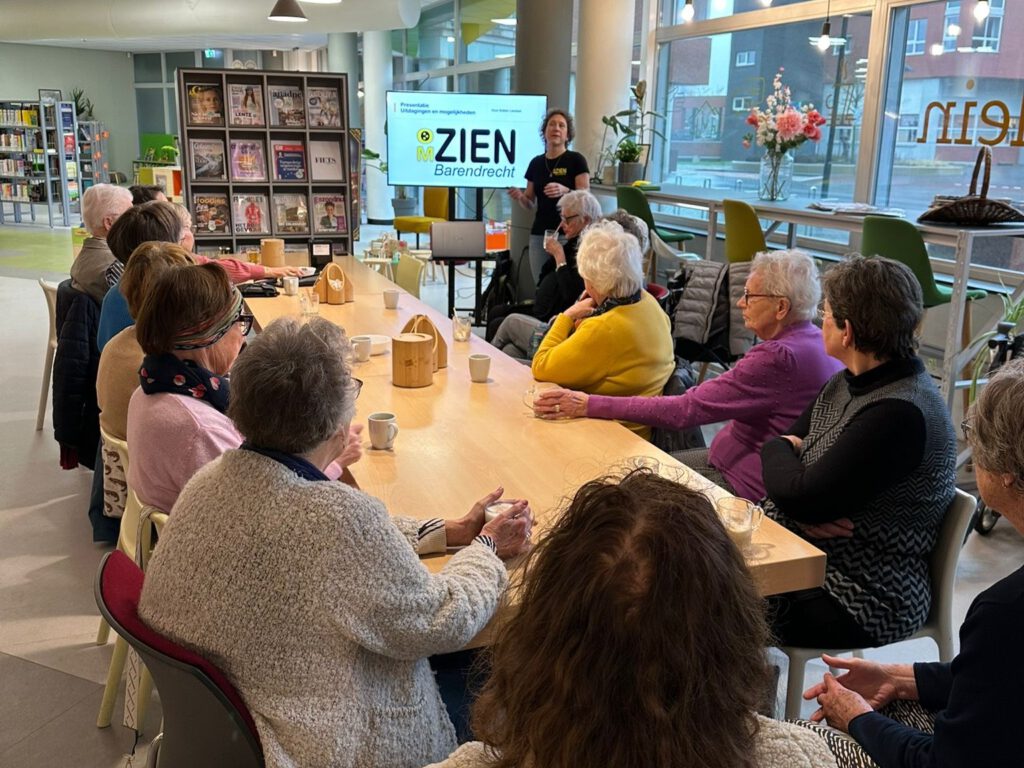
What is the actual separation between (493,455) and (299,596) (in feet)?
3.39

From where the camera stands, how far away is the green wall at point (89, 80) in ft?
61.5

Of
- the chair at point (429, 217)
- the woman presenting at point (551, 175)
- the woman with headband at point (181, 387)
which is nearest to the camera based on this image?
the woman with headband at point (181, 387)

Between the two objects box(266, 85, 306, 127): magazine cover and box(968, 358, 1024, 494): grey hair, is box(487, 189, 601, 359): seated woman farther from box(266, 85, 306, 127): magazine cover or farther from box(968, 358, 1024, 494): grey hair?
box(968, 358, 1024, 494): grey hair

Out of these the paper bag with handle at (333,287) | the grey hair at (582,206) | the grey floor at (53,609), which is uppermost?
the grey hair at (582,206)

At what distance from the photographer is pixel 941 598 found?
211 centimetres

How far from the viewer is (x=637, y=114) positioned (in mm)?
7926

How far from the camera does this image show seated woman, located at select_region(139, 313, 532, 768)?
138cm

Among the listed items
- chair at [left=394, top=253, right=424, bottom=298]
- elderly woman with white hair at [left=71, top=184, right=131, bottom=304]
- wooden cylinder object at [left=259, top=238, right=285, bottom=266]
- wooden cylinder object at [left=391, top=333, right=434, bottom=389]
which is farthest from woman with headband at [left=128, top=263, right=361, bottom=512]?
chair at [left=394, top=253, right=424, bottom=298]

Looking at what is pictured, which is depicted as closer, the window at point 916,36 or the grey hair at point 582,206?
the grey hair at point 582,206

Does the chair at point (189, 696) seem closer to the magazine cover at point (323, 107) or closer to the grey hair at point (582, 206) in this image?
the grey hair at point (582, 206)

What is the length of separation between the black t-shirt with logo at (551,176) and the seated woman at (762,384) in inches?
138

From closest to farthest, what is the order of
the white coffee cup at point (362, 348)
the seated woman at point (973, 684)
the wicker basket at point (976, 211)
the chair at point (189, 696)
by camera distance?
the seated woman at point (973, 684) → the chair at point (189, 696) → the white coffee cup at point (362, 348) → the wicker basket at point (976, 211)

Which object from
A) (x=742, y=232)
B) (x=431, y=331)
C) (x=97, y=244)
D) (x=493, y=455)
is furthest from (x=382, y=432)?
(x=742, y=232)

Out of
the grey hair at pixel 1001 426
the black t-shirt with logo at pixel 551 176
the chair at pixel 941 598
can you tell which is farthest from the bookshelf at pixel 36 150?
the grey hair at pixel 1001 426
